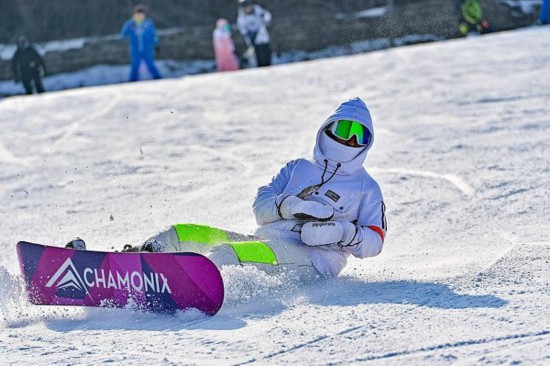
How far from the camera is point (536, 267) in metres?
4.59

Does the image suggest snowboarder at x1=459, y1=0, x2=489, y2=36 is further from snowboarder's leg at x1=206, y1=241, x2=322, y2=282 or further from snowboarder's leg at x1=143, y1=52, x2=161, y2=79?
snowboarder's leg at x1=206, y1=241, x2=322, y2=282

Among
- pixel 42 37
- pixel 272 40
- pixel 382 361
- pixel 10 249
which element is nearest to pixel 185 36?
pixel 272 40

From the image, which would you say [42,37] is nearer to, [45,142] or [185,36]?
[185,36]

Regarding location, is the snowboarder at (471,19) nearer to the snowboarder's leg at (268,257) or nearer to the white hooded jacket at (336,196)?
the white hooded jacket at (336,196)

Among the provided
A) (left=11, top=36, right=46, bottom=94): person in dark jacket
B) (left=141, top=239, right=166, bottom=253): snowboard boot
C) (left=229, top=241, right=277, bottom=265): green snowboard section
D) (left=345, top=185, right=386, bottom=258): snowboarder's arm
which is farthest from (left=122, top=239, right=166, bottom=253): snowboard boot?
(left=11, top=36, right=46, bottom=94): person in dark jacket

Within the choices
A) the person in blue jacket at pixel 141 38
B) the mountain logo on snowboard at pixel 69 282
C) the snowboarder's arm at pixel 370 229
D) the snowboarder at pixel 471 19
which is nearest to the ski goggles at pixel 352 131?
the snowboarder's arm at pixel 370 229

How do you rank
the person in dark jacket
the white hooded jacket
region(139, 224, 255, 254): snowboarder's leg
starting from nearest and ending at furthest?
region(139, 224, 255, 254): snowboarder's leg
the white hooded jacket
the person in dark jacket

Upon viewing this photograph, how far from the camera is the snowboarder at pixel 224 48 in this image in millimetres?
19641

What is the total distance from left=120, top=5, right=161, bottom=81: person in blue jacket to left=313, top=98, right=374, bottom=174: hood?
13753 millimetres

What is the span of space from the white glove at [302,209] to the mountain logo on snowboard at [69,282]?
1117 millimetres

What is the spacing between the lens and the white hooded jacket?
16.0ft

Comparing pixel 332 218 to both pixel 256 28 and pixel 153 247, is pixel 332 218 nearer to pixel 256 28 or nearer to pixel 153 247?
pixel 153 247

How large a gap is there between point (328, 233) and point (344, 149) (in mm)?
526

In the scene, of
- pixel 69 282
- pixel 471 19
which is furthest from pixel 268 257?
pixel 471 19
